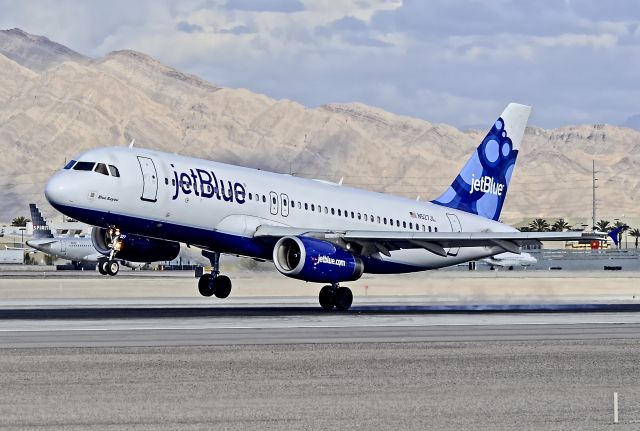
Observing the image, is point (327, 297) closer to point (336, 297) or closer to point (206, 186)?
point (336, 297)

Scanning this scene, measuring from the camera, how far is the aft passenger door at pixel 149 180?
43.8m

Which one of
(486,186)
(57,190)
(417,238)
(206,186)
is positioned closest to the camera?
(57,190)

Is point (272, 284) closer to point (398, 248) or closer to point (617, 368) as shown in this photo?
point (398, 248)

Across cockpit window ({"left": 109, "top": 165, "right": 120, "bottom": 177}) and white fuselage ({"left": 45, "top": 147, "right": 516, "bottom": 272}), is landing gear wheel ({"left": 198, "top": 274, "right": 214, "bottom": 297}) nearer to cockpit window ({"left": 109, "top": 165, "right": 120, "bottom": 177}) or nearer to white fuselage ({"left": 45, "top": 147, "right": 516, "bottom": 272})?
white fuselage ({"left": 45, "top": 147, "right": 516, "bottom": 272})

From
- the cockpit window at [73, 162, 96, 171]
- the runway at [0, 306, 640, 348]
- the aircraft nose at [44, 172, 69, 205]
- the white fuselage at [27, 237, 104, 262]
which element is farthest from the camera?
the white fuselage at [27, 237, 104, 262]

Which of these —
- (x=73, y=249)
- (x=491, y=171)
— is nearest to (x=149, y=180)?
(x=491, y=171)

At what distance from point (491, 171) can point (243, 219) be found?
17.3m

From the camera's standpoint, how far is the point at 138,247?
157 feet

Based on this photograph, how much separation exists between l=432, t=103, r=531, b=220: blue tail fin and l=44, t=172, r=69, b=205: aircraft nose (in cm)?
2108

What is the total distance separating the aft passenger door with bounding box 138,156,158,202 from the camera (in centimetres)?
4384

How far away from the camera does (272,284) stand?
6000 cm

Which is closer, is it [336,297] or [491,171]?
[336,297]

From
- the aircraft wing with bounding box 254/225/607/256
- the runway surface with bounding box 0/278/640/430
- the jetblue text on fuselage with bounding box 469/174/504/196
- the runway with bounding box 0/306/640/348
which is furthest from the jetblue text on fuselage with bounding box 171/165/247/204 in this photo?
the jetblue text on fuselage with bounding box 469/174/504/196

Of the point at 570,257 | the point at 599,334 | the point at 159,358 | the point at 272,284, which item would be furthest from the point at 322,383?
the point at 570,257
